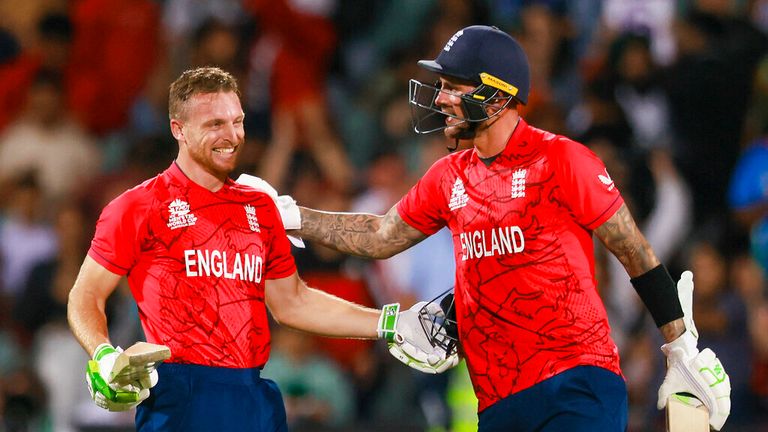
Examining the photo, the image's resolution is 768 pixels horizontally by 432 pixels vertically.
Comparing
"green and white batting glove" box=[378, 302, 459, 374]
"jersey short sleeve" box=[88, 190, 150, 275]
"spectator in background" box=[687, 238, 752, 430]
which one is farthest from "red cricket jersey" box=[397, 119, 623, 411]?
"spectator in background" box=[687, 238, 752, 430]

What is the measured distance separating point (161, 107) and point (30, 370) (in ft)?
8.57

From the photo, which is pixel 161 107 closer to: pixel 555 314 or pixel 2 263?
pixel 2 263

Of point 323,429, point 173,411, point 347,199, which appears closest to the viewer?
point 173,411

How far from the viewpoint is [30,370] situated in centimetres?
981

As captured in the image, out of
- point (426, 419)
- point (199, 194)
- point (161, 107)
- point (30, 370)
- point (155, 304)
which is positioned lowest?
point (426, 419)

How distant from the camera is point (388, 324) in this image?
21.6ft

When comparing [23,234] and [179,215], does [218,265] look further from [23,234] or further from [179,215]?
[23,234]

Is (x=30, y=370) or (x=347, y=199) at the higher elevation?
(x=347, y=199)

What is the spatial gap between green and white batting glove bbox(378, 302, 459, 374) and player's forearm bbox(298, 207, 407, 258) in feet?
1.09

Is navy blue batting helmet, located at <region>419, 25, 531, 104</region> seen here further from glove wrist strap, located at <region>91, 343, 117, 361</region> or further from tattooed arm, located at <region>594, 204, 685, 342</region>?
glove wrist strap, located at <region>91, 343, 117, 361</region>

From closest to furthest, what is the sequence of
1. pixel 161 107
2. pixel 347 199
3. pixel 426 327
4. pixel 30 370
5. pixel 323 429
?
pixel 426 327, pixel 323 429, pixel 30 370, pixel 347 199, pixel 161 107

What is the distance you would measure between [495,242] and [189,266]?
1.30 metres

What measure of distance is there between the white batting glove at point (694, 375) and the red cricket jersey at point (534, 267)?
0.30 metres

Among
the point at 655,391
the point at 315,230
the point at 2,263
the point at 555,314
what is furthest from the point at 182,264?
the point at 2,263
